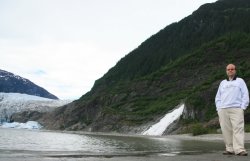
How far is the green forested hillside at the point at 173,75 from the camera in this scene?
88188 mm

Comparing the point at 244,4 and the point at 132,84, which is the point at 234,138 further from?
the point at 244,4

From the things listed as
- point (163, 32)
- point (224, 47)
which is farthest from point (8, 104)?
point (224, 47)

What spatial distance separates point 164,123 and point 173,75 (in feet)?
134

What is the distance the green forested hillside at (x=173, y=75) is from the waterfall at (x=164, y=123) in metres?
2.75

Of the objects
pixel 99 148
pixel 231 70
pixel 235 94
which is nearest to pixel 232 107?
pixel 235 94

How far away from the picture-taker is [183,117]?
7362 centimetres

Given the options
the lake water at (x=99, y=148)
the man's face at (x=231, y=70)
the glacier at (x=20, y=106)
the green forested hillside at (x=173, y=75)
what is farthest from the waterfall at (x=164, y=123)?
the glacier at (x=20, y=106)

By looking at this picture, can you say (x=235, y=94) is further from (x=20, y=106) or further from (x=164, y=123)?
(x=20, y=106)

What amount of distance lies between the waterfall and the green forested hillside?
108 inches

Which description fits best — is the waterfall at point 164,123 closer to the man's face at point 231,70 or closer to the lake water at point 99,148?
the lake water at point 99,148

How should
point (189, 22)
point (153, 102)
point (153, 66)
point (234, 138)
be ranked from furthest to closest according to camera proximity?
point (189, 22)
point (153, 66)
point (153, 102)
point (234, 138)

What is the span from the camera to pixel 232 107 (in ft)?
41.4

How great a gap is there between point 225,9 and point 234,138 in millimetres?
168650

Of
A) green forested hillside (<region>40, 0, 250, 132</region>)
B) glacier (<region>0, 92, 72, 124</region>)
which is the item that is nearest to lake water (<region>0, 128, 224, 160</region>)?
green forested hillside (<region>40, 0, 250, 132</region>)
